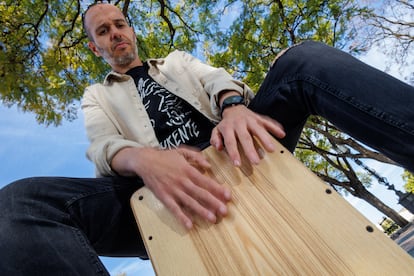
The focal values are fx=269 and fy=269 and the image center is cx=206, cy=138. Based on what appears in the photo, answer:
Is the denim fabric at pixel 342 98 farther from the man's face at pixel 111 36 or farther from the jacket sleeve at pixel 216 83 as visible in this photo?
the man's face at pixel 111 36

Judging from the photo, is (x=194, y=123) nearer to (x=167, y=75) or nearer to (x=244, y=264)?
(x=167, y=75)

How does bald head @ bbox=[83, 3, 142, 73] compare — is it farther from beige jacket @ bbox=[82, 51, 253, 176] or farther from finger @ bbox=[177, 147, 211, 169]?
finger @ bbox=[177, 147, 211, 169]

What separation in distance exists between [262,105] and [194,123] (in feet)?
1.63

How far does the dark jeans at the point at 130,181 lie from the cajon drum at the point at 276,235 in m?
0.23

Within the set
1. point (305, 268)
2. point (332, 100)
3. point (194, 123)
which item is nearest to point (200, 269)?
point (305, 268)

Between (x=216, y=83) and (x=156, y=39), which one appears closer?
(x=216, y=83)

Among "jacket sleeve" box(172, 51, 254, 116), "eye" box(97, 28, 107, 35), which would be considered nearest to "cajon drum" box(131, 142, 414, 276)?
"jacket sleeve" box(172, 51, 254, 116)

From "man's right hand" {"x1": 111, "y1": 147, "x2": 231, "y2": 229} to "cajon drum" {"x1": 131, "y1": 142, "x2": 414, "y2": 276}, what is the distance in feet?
0.14

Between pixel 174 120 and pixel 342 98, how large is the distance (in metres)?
0.95

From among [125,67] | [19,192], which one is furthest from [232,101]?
[125,67]

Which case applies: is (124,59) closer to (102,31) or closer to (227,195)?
(102,31)

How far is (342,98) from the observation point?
914 mm

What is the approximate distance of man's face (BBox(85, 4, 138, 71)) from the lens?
213 cm

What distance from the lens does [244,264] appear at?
0.75m
